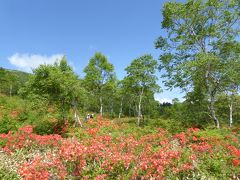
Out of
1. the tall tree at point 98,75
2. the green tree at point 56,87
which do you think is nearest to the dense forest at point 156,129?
the green tree at point 56,87

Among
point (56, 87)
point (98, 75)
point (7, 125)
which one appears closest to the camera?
point (7, 125)

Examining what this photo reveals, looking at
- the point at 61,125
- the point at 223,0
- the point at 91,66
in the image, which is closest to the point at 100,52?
the point at 91,66

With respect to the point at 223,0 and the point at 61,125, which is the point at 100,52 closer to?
the point at 61,125

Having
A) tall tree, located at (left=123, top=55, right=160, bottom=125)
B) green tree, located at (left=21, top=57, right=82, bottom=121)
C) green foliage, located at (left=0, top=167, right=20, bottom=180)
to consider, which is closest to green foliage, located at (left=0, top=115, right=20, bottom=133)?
green tree, located at (left=21, top=57, right=82, bottom=121)

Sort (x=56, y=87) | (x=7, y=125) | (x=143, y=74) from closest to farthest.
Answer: (x=7, y=125), (x=56, y=87), (x=143, y=74)

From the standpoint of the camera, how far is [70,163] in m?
6.14

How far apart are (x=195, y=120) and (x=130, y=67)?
40.7 ft

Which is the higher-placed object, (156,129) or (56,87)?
(56,87)

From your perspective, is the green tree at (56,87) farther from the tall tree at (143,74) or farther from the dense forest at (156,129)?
the tall tree at (143,74)

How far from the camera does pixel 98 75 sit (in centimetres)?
3534

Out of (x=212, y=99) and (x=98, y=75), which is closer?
(x=212, y=99)

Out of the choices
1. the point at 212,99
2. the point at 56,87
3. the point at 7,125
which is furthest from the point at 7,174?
the point at 212,99

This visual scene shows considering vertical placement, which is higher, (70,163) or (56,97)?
(56,97)

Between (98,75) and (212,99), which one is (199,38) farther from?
(98,75)
